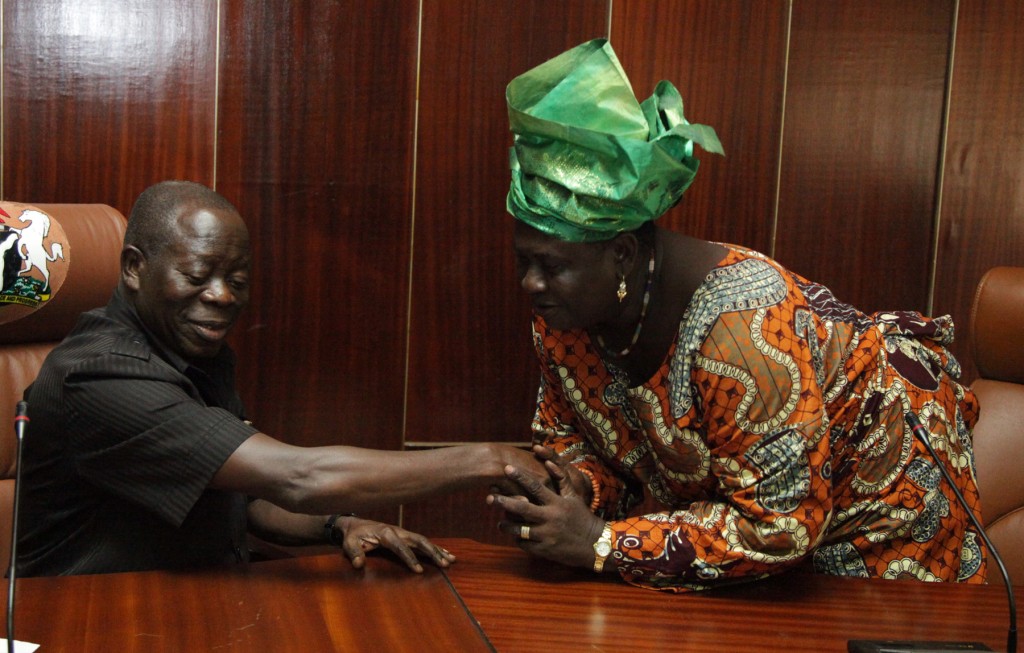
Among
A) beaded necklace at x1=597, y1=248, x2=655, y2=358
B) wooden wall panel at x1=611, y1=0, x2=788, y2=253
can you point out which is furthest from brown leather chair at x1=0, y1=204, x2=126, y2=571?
wooden wall panel at x1=611, y1=0, x2=788, y2=253

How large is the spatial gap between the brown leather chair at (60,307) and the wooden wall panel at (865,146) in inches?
71.9

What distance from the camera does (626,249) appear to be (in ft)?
5.52

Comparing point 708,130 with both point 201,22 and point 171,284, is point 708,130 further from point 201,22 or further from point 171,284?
point 201,22

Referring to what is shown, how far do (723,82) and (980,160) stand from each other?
2.65ft

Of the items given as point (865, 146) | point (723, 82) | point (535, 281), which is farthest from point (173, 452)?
point (865, 146)

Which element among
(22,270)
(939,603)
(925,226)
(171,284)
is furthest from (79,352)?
(925,226)

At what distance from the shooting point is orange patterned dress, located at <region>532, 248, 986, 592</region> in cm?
160

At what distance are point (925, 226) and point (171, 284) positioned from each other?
2.26 meters

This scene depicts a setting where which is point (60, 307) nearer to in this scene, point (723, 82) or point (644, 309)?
point (644, 309)

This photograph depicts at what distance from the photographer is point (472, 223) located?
2938 mm

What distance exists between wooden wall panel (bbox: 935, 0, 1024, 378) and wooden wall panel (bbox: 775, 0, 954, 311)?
0.05m

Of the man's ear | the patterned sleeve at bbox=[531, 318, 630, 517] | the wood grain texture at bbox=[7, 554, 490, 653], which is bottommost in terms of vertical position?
the wood grain texture at bbox=[7, 554, 490, 653]

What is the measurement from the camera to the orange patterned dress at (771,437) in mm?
1603

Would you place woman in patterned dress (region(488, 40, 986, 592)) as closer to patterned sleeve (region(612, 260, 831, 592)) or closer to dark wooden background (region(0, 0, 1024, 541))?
patterned sleeve (region(612, 260, 831, 592))
